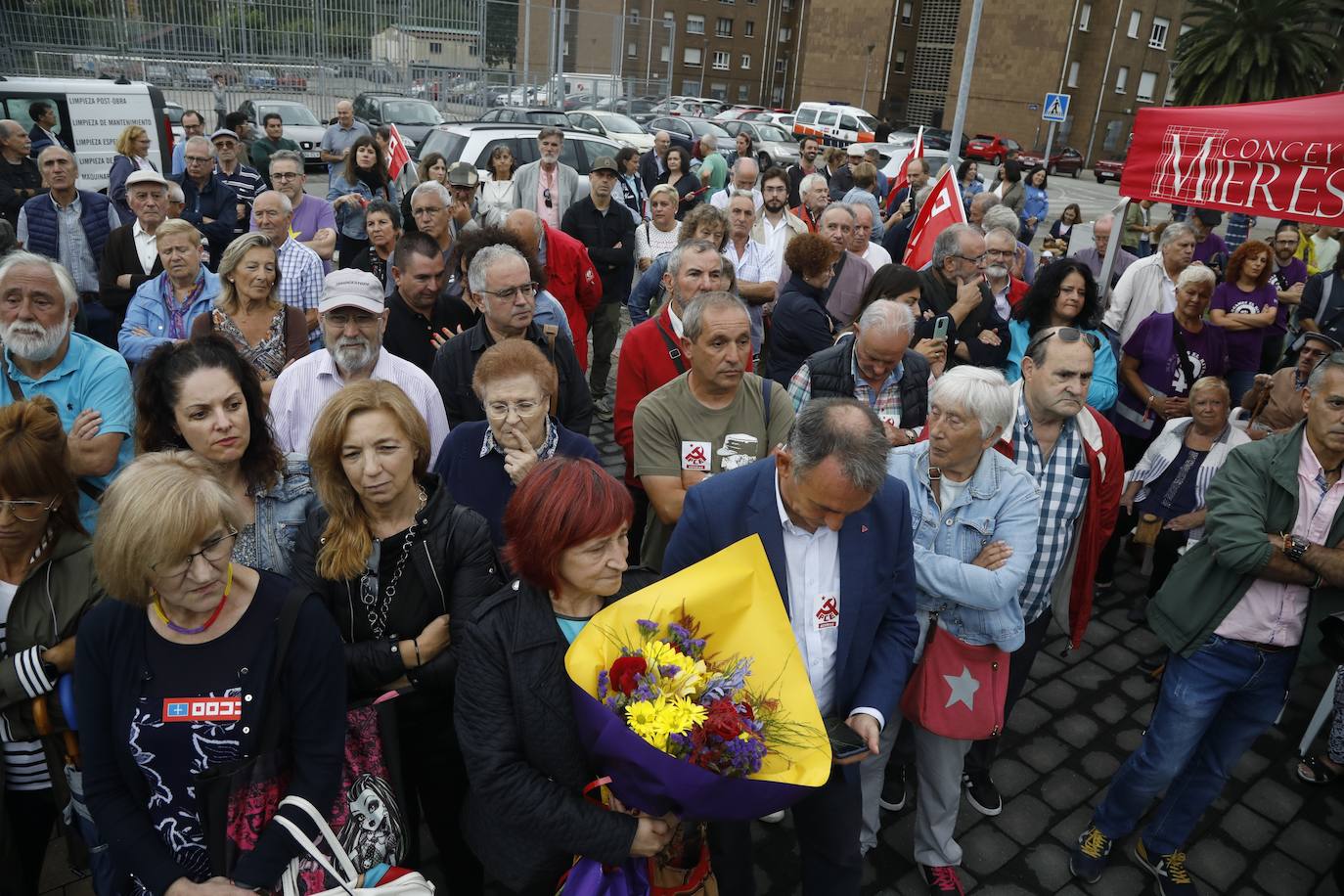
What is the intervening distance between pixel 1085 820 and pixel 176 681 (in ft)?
A: 12.2

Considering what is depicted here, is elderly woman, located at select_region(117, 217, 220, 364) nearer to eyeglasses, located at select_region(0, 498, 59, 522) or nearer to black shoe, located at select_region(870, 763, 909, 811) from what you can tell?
eyeglasses, located at select_region(0, 498, 59, 522)

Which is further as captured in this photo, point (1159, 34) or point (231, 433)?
point (1159, 34)

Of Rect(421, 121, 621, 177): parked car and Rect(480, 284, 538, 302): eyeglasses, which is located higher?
Rect(421, 121, 621, 177): parked car

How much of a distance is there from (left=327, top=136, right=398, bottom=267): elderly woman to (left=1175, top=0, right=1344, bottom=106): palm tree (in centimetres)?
3467

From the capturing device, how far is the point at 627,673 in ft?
6.65

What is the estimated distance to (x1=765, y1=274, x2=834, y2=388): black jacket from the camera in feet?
17.7

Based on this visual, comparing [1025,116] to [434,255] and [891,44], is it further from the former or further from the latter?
[434,255]

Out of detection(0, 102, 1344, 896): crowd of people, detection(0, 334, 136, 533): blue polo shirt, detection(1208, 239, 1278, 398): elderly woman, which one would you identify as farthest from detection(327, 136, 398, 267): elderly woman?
detection(1208, 239, 1278, 398): elderly woman

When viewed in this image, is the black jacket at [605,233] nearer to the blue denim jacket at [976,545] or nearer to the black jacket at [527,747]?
the blue denim jacket at [976,545]

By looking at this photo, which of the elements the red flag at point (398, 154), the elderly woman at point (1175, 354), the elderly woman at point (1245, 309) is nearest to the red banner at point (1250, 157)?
the elderly woman at point (1175, 354)

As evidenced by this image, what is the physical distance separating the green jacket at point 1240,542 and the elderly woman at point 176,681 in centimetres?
315

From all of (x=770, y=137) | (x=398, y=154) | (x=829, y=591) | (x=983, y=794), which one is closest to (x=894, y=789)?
(x=983, y=794)

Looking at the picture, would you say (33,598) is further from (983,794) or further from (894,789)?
(983,794)

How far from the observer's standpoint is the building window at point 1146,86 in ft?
156
